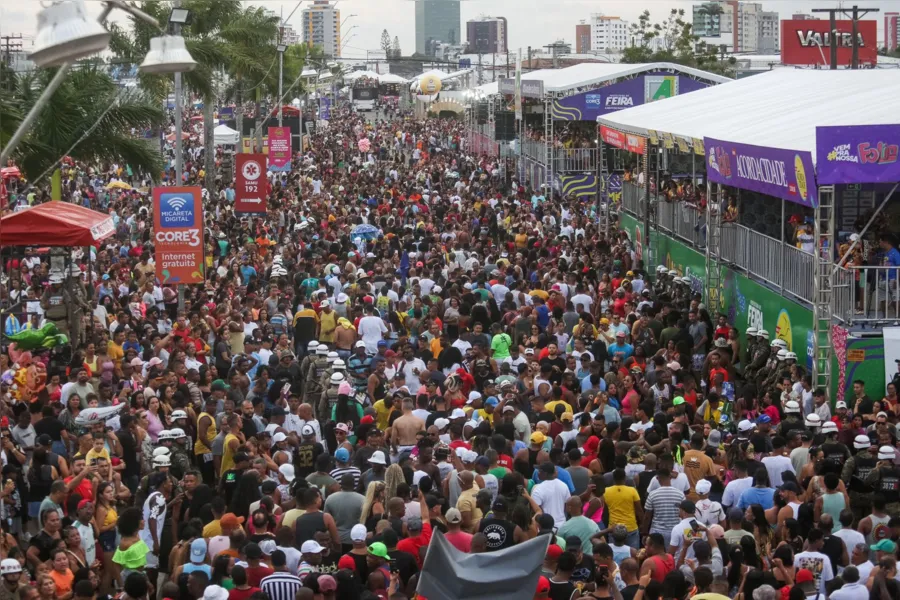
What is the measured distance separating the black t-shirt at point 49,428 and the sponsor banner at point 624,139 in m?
15.4

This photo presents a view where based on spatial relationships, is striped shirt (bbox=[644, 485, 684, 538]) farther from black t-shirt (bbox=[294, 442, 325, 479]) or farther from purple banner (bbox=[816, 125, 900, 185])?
purple banner (bbox=[816, 125, 900, 185])

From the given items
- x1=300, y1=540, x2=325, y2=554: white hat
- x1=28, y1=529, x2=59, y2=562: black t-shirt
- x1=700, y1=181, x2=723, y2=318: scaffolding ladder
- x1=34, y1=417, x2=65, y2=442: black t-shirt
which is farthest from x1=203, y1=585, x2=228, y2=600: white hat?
x1=700, y1=181, x2=723, y2=318: scaffolding ladder

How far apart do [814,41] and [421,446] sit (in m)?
61.8

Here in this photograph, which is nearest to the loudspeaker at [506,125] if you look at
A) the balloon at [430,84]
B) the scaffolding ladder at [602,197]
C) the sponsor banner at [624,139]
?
the scaffolding ladder at [602,197]

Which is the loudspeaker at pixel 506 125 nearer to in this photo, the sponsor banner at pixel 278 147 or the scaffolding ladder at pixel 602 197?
the sponsor banner at pixel 278 147

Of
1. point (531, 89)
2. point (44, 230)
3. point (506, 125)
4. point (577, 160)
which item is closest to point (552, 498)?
point (44, 230)

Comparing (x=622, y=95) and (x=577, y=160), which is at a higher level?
(x=622, y=95)

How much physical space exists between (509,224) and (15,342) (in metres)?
16.7

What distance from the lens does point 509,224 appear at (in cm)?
3175

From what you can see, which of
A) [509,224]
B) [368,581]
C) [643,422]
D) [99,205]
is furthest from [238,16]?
[368,581]

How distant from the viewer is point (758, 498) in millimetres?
10734

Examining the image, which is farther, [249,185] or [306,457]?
[249,185]

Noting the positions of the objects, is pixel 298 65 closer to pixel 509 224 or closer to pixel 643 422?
pixel 509 224

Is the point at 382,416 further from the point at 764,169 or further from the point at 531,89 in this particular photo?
the point at 531,89
